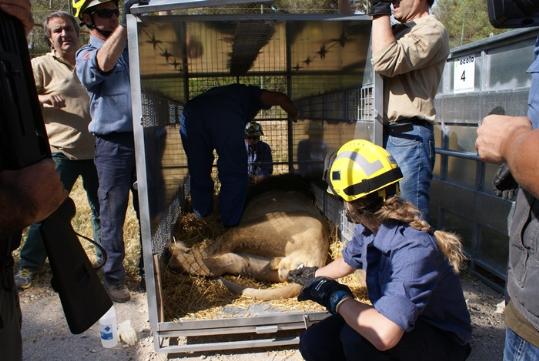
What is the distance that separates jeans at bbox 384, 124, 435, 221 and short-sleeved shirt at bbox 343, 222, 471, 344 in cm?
118

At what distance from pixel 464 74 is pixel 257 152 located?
3.36 m

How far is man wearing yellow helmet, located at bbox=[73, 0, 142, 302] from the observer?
415 centimetres

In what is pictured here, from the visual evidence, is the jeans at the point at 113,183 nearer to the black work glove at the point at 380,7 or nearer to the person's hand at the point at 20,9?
the black work glove at the point at 380,7

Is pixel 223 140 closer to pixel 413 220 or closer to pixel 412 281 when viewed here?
pixel 413 220

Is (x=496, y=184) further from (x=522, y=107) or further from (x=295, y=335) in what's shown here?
(x=522, y=107)

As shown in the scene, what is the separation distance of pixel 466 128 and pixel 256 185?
2.34 metres

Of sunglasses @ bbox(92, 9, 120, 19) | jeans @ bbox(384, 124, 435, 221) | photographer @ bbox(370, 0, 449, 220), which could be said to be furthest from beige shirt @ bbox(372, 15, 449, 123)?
sunglasses @ bbox(92, 9, 120, 19)

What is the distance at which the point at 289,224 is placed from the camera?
14.5 feet

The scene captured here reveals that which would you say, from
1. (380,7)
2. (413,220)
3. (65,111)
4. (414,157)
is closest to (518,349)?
(413,220)

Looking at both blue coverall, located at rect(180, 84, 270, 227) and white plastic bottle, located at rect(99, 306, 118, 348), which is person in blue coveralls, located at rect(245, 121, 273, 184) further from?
white plastic bottle, located at rect(99, 306, 118, 348)

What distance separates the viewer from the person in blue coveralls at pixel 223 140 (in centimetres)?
475

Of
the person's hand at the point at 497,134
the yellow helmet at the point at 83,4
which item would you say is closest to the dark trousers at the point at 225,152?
the yellow helmet at the point at 83,4

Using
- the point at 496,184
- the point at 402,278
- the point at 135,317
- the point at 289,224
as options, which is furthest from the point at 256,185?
the point at 496,184

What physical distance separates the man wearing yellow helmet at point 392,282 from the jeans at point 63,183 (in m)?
2.92
